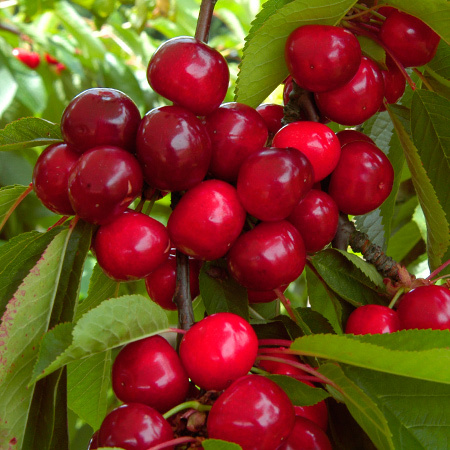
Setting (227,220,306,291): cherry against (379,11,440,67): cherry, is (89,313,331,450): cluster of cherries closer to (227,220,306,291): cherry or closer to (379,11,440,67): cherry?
(227,220,306,291): cherry

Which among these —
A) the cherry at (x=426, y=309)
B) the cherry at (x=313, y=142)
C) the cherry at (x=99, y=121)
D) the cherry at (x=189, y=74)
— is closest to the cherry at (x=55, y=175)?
the cherry at (x=99, y=121)

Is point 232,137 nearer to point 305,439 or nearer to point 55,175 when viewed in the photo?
point 55,175

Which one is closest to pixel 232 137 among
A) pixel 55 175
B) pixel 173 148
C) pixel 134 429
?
pixel 173 148

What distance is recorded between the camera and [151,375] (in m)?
0.49

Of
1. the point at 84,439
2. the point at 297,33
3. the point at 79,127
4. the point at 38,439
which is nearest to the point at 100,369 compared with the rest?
the point at 38,439

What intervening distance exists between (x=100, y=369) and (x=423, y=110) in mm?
504

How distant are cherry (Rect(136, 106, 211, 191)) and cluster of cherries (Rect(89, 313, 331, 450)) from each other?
5.4 inches

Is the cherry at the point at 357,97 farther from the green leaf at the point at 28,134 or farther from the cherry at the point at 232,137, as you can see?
the green leaf at the point at 28,134

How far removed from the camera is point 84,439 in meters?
1.22

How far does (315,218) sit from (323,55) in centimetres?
17

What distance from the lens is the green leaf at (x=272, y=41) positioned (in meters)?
0.60

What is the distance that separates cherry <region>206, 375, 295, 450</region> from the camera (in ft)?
1.44

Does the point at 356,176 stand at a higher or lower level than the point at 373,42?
lower

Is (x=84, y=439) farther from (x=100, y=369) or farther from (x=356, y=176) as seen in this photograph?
(x=356, y=176)
